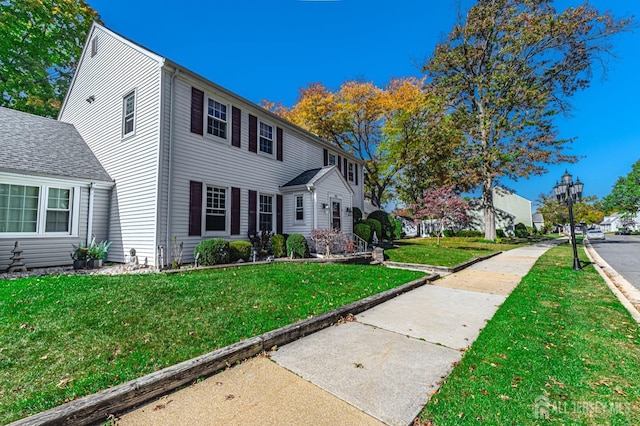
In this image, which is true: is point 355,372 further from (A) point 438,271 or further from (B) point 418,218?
(B) point 418,218

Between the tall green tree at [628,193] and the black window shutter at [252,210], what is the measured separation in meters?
68.6

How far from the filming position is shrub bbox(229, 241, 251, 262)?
884 centimetres

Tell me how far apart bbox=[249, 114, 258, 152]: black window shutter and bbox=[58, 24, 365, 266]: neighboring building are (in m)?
0.04

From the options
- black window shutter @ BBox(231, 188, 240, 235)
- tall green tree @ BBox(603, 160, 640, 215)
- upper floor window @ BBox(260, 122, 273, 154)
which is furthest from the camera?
tall green tree @ BBox(603, 160, 640, 215)

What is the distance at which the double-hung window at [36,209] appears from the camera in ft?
24.8

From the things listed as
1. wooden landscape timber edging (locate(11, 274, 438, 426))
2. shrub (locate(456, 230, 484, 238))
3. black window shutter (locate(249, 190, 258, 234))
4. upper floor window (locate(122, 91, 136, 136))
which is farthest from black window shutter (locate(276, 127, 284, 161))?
shrub (locate(456, 230, 484, 238))

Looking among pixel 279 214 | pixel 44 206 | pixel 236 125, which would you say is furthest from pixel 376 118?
pixel 44 206

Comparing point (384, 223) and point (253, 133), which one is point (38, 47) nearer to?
point (253, 133)

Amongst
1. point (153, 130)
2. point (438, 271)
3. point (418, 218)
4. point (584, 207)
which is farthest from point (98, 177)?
point (584, 207)

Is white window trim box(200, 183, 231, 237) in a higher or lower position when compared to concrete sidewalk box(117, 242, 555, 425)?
higher

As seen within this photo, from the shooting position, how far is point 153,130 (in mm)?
8320

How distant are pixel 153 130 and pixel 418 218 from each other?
18.0 meters

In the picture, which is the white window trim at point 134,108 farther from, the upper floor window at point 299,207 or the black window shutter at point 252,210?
the upper floor window at point 299,207

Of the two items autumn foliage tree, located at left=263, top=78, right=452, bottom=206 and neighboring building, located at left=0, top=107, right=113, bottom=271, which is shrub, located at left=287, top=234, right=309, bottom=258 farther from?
autumn foliage tree, located at left=263, top=78, right=452, bottom=206
